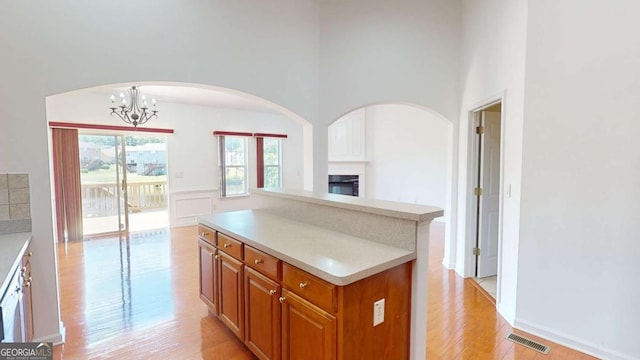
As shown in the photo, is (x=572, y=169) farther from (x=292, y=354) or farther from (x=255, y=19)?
(x=255, y=19)

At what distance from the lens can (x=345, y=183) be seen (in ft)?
29.0

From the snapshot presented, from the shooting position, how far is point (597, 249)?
2416 mm

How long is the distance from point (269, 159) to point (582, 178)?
22.0ft

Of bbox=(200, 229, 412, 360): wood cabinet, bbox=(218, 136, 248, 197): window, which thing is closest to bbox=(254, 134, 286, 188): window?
bbox=(218, 136, 248, 197): window

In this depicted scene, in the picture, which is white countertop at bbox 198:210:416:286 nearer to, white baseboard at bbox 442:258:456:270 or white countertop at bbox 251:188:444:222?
white countertop at bbox 251:188:444:222

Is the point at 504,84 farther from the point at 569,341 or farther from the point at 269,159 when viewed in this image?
the point at 269,159

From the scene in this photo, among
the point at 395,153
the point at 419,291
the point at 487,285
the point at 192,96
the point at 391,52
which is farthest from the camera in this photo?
the point at 395,153

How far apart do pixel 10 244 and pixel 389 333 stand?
2.56 metres

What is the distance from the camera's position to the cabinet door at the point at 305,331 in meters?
1.62

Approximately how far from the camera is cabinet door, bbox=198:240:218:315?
2.76 m

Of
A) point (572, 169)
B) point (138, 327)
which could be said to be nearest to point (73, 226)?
point (138, 327)

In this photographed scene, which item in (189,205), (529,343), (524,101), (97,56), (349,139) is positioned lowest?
(529,343)

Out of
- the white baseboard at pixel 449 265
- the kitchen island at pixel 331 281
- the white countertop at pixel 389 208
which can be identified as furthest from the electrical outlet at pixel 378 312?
the white baseboard at pixel 449 265

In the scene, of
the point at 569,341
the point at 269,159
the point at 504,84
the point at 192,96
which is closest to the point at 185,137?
the point at 192,96
